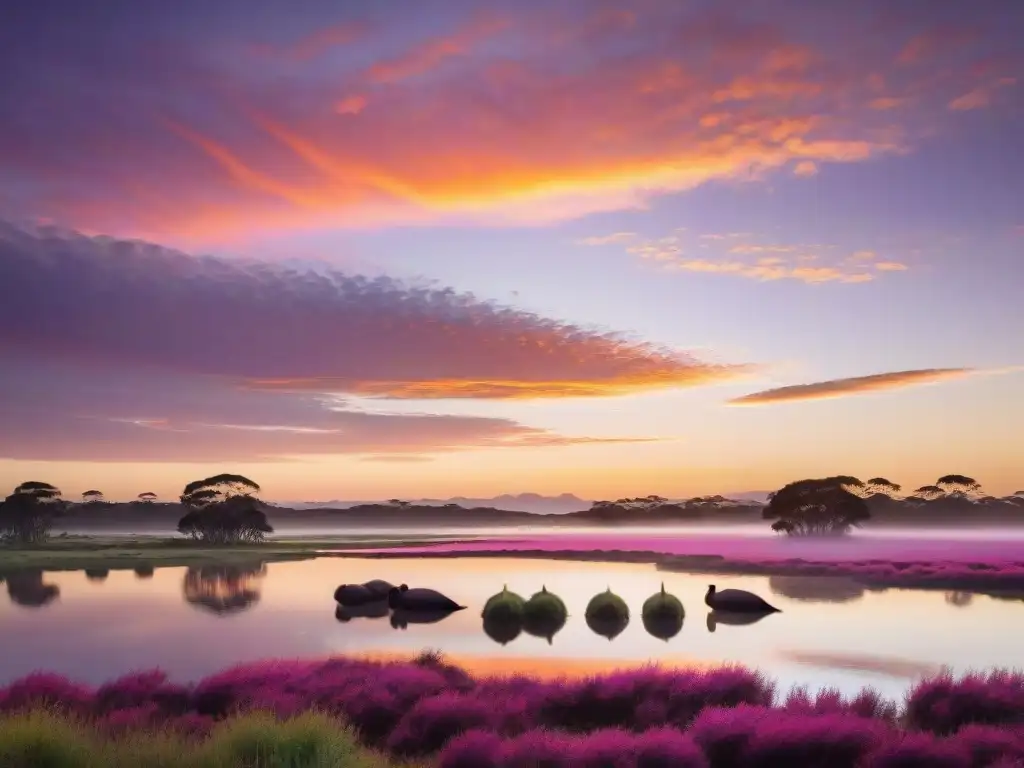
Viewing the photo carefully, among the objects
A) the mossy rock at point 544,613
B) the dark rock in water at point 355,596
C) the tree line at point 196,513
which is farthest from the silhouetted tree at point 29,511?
the mossy rock at point 544,613

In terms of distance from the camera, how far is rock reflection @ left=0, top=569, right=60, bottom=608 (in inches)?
1560

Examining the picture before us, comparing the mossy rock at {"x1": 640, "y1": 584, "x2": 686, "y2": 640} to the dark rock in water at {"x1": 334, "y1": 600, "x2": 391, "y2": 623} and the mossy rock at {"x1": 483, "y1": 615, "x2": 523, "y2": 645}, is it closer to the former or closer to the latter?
the mossy rock at {"x1": 483, "y1": 615, "x2": 523, "y2": 645}

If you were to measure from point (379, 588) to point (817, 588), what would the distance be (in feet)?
77.9

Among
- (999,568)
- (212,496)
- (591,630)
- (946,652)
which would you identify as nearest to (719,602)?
(591,630)

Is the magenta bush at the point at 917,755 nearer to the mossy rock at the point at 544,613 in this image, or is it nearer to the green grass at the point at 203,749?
the green grass at the point at 203,749

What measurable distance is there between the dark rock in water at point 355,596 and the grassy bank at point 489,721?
18345 mm

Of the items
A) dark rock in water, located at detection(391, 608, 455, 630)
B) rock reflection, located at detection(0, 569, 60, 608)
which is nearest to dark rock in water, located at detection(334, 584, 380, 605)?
dark rock in water, located at detection(391, 608, 455, 630)

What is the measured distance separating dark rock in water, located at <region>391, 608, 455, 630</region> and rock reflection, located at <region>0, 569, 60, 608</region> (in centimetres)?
1614

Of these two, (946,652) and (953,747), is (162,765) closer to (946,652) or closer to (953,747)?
(953,747)

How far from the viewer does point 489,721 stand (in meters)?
14.8

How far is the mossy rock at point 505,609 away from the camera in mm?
32969

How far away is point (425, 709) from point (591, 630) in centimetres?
1653

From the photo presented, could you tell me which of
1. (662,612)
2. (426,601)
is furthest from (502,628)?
(662,612)

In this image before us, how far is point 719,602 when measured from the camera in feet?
120
